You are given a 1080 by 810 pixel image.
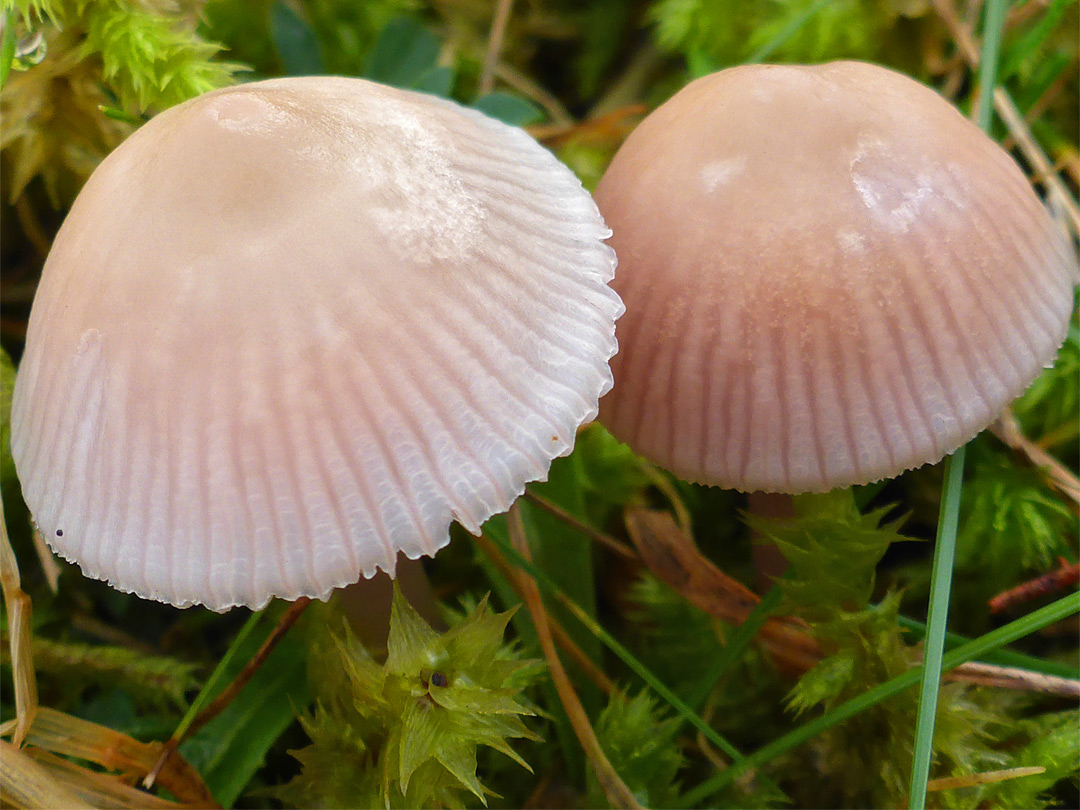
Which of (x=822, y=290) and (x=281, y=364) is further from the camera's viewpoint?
(x=822, y=290)

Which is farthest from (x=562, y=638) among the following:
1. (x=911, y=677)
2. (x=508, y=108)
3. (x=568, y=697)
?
(x=508, y=108)

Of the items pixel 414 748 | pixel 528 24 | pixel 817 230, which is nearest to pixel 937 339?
pixel 817 230

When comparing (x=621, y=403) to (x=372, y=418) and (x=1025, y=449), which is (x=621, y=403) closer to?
(x=372, y=418)

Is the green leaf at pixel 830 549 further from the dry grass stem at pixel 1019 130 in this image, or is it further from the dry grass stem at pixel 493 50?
the dry grass stem at pixel 493 50

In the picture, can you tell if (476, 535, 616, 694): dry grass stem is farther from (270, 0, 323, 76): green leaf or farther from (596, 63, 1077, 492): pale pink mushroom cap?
(270, 0, 323, 76): green leaf

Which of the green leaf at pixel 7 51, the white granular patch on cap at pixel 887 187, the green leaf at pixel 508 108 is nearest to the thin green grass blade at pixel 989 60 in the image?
the white granular patch on cap at pixel 887 187

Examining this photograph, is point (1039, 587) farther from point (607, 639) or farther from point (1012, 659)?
point (607, 639)
